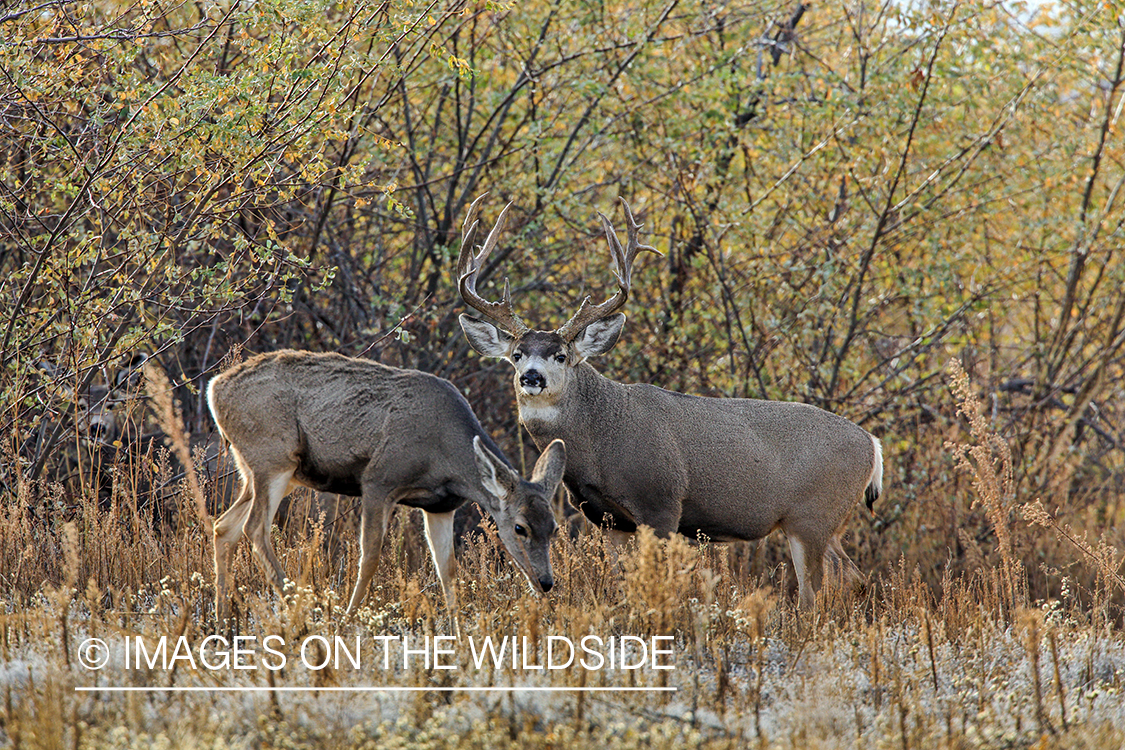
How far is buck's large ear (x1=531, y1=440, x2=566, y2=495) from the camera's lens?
6520 mm

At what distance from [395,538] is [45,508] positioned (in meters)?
2.25

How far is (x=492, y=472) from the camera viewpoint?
20.7ft

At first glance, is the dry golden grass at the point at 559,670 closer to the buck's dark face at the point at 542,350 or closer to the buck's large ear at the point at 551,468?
the buck's large ear at the point at 551,468

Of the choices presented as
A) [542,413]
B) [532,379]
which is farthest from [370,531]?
[542,413]

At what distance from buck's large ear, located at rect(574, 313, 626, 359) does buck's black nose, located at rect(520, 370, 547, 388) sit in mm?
608

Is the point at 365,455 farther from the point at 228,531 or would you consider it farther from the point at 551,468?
the point at 551,468

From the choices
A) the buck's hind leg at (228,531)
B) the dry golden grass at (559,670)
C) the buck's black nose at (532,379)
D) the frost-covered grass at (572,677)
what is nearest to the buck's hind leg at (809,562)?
the dry golden grass at (559,670)

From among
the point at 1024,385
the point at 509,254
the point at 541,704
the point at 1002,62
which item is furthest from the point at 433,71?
the point at 541,704

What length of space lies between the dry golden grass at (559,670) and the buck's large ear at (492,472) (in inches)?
21.6

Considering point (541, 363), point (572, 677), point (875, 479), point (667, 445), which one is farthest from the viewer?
point (875, 479)

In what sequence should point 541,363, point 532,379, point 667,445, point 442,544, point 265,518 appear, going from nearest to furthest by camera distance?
point 265,518, point 442,544, point 532,379, point 541,363, point 667,445

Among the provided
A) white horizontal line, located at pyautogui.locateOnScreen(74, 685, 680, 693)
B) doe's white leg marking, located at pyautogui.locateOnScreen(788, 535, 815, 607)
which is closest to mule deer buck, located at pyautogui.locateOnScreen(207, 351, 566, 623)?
white horizontal line, located at pyautogui.locateOnScreen(74, 685, 680, 693)

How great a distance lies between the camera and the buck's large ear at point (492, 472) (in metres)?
6.22

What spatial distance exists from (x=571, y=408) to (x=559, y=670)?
281cm
